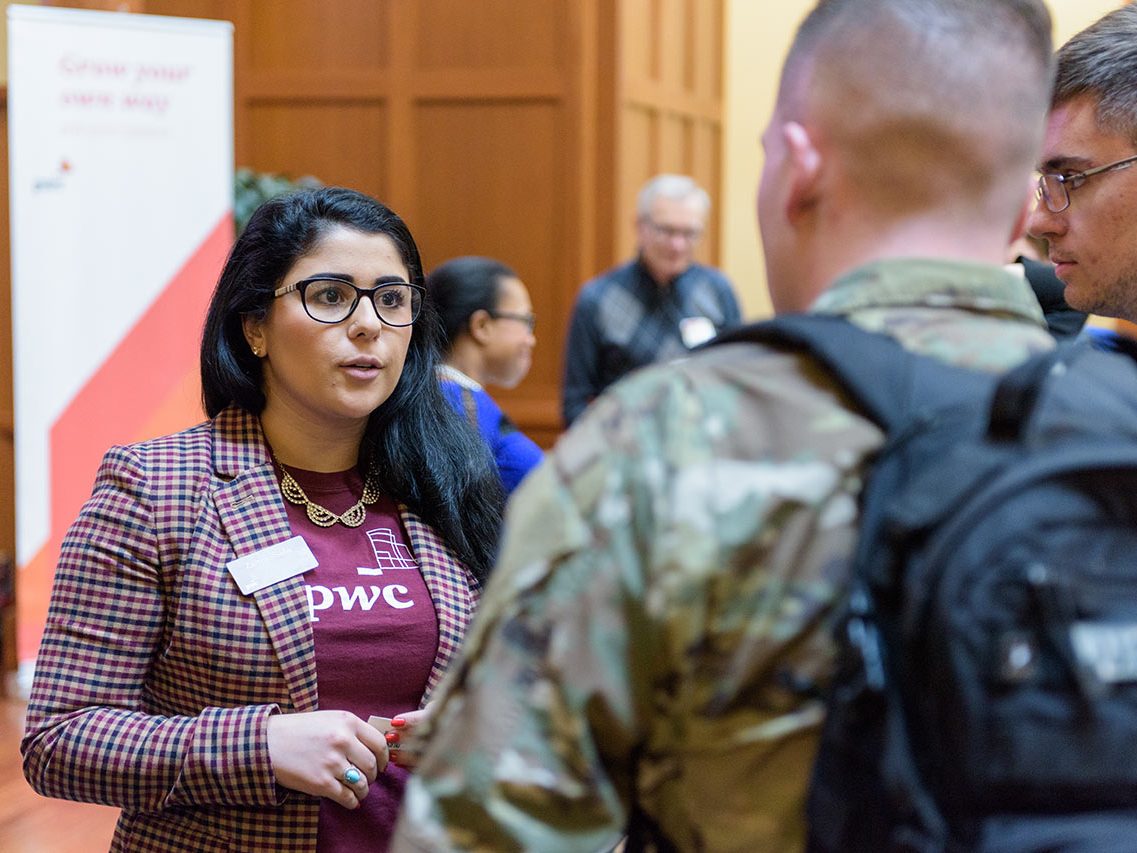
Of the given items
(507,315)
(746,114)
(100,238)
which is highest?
(746,114)

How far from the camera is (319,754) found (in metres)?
1.55

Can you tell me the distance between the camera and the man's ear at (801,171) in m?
0.94

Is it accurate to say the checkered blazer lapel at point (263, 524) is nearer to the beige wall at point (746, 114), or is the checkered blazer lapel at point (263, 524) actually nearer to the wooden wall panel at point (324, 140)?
the wooden wall panel at point (324, 140)

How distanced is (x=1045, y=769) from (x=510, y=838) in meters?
0.33

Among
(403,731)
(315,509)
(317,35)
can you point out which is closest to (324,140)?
(317,35)

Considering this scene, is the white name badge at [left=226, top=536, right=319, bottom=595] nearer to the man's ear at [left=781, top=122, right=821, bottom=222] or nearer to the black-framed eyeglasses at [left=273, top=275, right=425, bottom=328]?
the black-framed eyeglasses at [left=273, top=275, right=425, bottom=328]

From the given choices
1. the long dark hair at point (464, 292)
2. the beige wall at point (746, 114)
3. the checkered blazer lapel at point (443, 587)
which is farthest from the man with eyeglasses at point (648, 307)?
the checkered blazer lapel at point (443, 587)

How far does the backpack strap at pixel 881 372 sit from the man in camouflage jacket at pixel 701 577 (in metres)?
0.02

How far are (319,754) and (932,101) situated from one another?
1.02 metres

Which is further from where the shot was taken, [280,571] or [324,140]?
[324,140]

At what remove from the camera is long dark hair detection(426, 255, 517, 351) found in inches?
141

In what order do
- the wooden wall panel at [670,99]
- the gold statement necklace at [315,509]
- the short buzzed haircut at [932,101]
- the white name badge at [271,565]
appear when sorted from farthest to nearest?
the wooden wall panel at [670,99] < the gold statement necklace at [315,509] < the white name badge at [271,565] < the short buzzed haircut at [932,101]

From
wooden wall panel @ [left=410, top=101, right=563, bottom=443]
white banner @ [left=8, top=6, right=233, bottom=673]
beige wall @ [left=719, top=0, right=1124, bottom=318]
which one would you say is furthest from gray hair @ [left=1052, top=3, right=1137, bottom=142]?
beige wall @ [left=719, top=0, right=1124, bottom=318]

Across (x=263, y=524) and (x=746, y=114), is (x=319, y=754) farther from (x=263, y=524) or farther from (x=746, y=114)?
(x=746, y=114)
